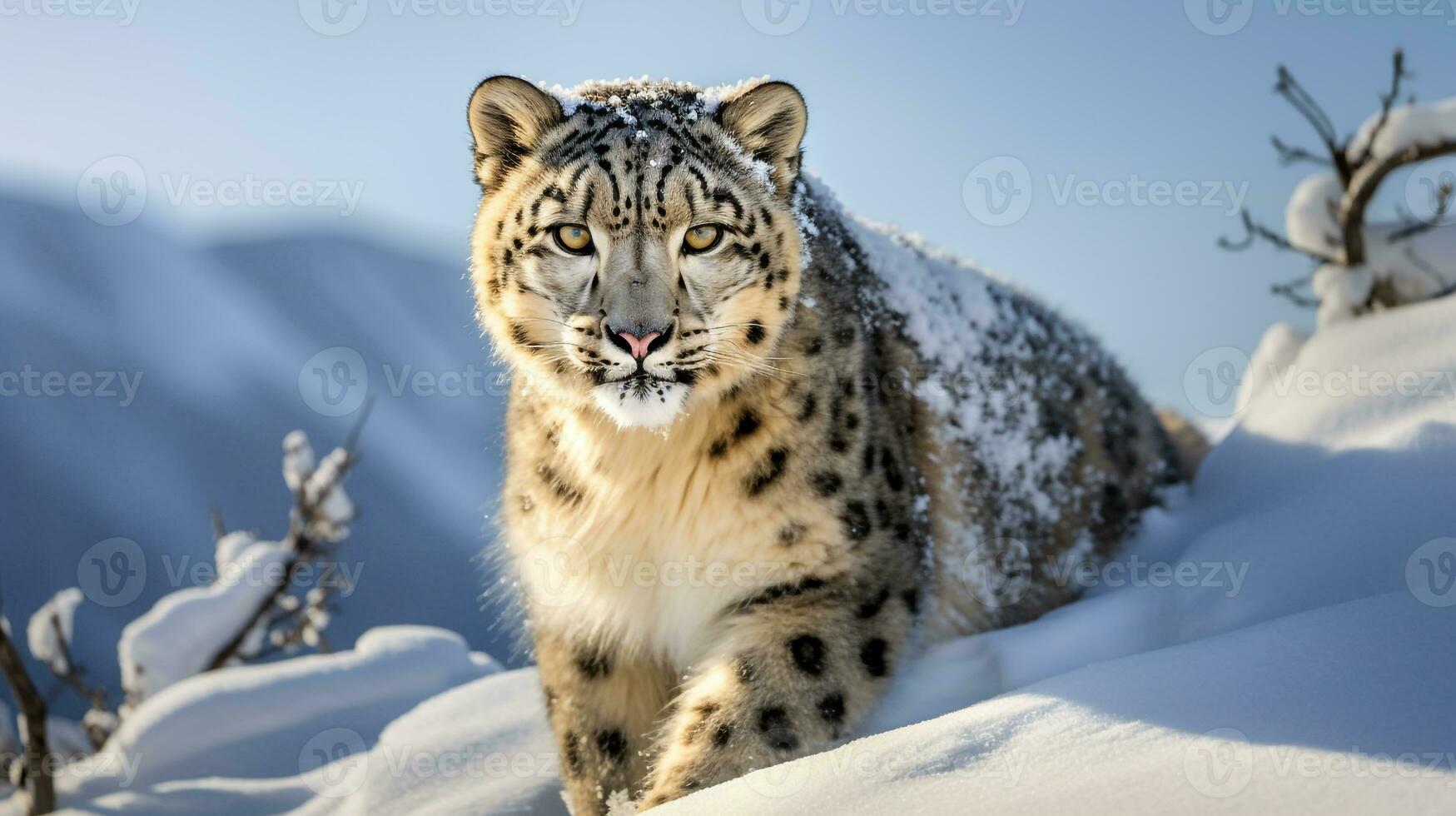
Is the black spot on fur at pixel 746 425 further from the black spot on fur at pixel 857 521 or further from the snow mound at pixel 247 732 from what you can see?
the snow mound at pixel 247 732

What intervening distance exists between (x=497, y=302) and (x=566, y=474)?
0.69m

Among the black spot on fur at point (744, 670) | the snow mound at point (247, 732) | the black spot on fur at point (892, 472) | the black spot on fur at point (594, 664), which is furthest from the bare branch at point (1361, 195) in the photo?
the snow mound at point (247, 732)

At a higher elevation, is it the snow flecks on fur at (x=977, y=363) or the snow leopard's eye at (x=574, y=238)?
the snow leopard's eye at (x=574, y=238)

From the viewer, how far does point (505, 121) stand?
3.64 m

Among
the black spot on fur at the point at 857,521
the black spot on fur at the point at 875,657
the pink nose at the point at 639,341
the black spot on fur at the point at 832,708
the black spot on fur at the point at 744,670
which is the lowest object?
the black spot on fur at the point at 832,708

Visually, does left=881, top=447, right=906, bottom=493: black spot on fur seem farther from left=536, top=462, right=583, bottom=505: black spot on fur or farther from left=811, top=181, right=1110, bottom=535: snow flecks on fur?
left=536, top=462, right=583, bottom=505: black spot on fur

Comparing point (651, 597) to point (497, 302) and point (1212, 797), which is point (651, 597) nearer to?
point (497, 302)

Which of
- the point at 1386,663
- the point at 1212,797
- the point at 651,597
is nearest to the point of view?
the point at 1212,797

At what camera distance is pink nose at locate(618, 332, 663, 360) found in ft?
9.87

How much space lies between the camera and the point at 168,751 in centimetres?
613

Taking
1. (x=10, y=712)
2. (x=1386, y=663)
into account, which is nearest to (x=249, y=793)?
(x=10, y=712)

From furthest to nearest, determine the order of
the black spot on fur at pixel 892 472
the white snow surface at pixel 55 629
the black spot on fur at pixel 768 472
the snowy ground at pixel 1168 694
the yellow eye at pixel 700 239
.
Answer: the white snow surface at pixel 55 629, the black spot on fur at pixel 892 472, the black spot on fur at pixel 768 472, the yellow eye at pixel 700 239, the snowy ground at pixel 1168 694

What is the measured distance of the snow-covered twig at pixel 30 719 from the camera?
588 centimetres

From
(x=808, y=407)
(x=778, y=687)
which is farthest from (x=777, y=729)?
(x=808, y=407)
